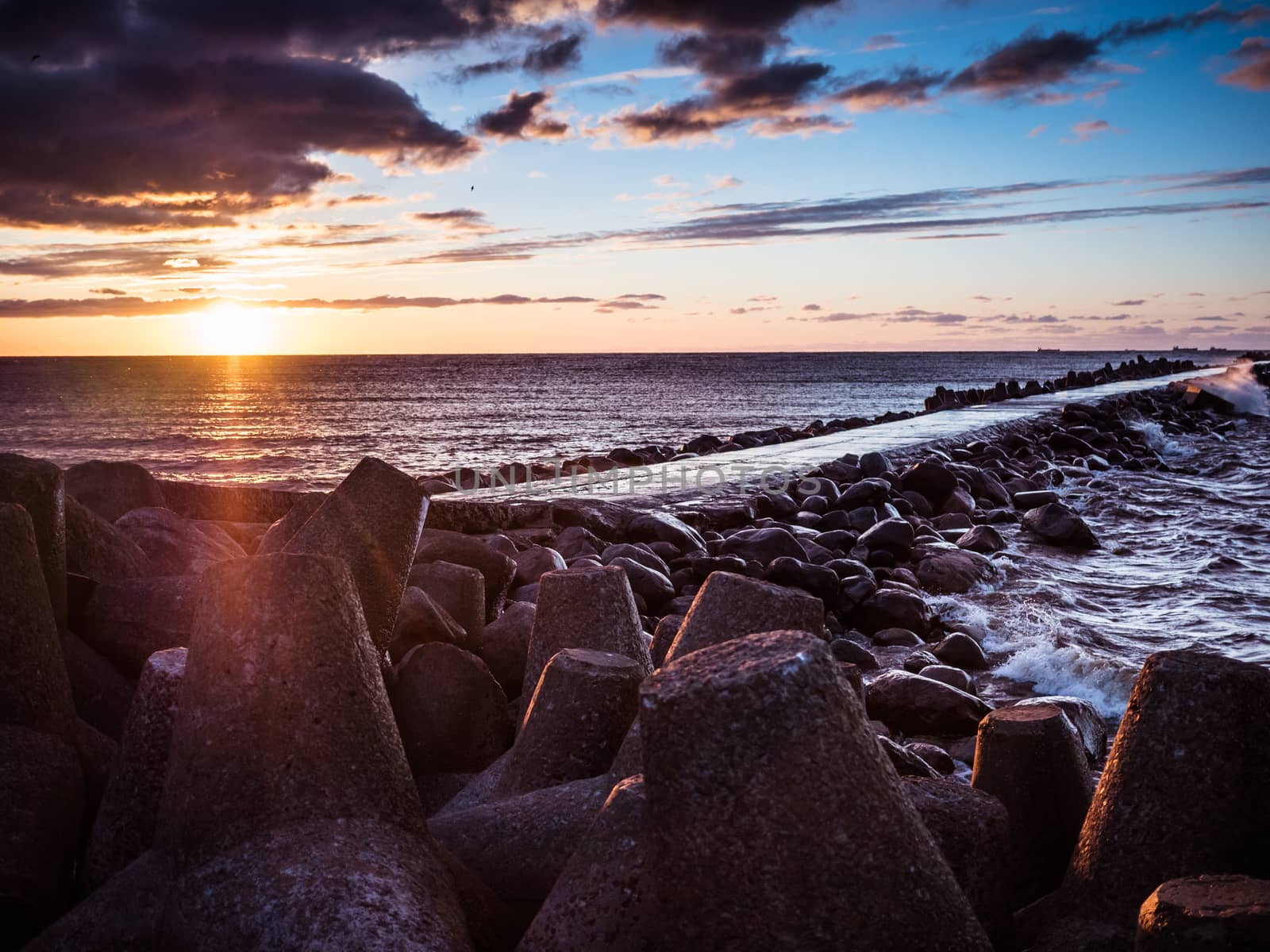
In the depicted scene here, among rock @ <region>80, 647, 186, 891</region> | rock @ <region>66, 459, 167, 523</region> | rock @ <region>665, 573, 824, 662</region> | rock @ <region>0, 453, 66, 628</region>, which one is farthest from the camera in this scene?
rock @ <region>66, 459, 167, 523</region>

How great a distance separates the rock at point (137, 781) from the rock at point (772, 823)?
53.2 inches

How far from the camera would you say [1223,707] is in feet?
6.59

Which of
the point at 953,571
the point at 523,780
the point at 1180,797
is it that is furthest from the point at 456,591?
the point at 953,571

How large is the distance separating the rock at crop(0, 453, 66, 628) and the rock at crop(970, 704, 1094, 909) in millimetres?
2881

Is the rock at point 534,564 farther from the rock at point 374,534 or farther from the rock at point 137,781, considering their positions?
the rock at point 137,781

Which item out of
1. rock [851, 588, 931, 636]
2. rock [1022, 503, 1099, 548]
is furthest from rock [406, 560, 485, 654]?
rock [1022, 503, 1099, 548]

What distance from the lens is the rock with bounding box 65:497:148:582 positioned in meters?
3.43

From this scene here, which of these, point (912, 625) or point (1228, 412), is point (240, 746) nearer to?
point (912, 625)

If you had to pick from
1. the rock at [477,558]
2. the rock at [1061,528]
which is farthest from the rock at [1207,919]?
the rock at [1061,528]

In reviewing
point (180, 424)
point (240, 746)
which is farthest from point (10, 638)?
point (180, 424)

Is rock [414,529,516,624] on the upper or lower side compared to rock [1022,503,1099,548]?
upper

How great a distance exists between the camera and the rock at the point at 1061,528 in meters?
9.54

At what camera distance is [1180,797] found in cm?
201

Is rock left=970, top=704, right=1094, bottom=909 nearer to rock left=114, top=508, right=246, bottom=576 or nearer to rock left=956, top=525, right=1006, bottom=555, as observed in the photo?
rock left=114, top=508, right=246, bottom=576
